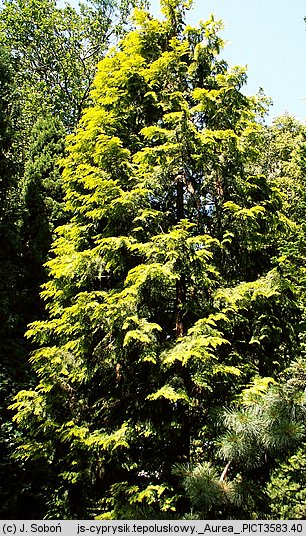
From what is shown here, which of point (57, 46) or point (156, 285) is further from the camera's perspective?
point (57, 46)

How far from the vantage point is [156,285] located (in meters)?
5.43

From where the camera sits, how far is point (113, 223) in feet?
20.4

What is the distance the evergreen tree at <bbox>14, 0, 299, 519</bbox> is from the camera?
5.25 metres

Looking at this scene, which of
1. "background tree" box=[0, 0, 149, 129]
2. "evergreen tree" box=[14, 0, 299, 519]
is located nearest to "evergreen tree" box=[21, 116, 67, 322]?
"evergreen tree" box=[14, 0, 299, 519]

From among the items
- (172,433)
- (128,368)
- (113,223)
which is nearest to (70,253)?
(113,223)

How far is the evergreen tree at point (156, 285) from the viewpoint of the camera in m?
5.25

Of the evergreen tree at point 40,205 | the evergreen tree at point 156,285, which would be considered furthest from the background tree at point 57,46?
the evergreen tree at point 156,285
